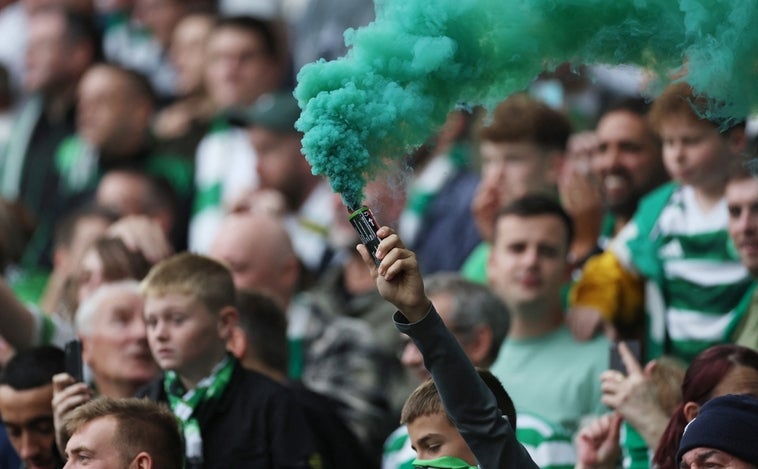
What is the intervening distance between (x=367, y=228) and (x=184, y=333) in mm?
1897

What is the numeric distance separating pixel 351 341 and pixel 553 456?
1.92 meters

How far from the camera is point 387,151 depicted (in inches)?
182

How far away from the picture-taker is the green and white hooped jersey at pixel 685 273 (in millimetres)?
6719

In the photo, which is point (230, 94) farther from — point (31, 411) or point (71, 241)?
point (31, 411)

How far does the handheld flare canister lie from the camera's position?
445 centimetres

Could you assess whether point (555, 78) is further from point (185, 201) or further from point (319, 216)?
point (185, 201)

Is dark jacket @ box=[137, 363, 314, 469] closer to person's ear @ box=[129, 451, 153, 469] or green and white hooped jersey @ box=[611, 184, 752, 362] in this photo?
person's ear @ box=[129, 451, 153, 469]

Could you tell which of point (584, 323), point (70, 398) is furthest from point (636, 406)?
point (70, 398)

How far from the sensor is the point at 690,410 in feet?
17.7

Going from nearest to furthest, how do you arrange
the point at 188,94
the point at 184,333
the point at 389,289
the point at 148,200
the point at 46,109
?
the point at 389,289, the point at 184,333, the point at 148,200, the point at 188,94, the point at 46,109

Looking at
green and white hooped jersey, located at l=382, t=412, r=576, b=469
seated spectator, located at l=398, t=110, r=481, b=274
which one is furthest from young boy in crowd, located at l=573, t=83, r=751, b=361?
seated spectator, located at l=398, t=110, r=481, b=274

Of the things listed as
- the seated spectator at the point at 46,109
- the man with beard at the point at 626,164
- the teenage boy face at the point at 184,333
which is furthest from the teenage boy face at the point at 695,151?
the seated spectator at the point at 46,109

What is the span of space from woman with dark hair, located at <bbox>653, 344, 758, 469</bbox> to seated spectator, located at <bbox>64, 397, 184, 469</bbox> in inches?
67.1

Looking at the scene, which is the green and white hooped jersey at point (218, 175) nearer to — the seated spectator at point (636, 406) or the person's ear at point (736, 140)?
the person's ear at point (736, 140)
